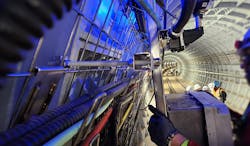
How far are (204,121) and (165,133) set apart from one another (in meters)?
0.36

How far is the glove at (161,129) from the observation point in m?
A: 1.03

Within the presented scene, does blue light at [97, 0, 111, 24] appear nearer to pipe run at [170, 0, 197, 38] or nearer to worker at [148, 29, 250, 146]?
pipe run at [170, 0, 197, 38]

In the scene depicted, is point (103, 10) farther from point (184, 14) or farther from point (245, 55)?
point (245, 55)

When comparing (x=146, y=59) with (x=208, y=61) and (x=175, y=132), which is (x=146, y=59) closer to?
(x=175, y=132)

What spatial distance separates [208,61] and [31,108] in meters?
9.52

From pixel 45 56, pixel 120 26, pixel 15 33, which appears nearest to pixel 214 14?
pixel 120 26

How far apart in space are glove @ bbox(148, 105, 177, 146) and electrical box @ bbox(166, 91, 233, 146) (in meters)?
0.18

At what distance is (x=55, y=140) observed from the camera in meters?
0.55

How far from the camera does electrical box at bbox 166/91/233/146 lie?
3.75ft

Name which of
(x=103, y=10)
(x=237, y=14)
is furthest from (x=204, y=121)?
(x=237, y=14)

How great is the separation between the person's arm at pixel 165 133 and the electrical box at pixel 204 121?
0.62 feet

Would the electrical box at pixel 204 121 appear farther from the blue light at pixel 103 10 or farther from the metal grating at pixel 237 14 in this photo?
the metal grating at pixel 237 14

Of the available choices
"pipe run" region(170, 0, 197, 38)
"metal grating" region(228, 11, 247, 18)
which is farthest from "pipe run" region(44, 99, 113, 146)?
"metal grating" region(228, 11, 247, 18)

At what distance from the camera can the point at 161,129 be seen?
3.53ft
